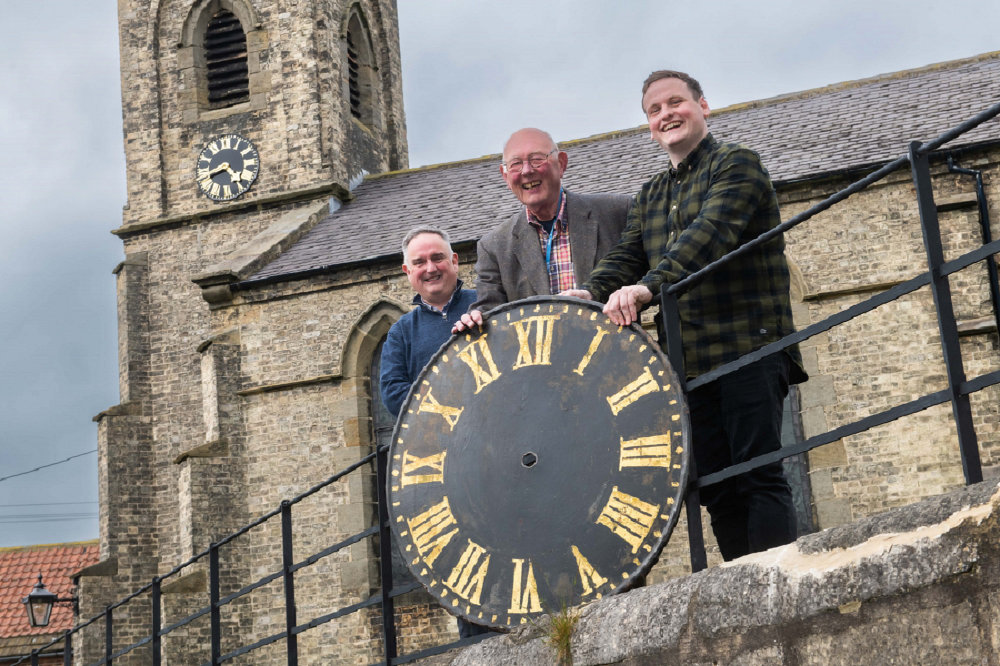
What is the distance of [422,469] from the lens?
4605mm

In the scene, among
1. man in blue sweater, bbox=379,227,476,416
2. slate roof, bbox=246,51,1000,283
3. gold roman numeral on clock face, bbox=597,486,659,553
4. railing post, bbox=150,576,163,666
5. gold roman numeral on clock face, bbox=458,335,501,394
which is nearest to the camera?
gold roman numeral on clock face, bbox=597,486,659,553

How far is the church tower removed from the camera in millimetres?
21891

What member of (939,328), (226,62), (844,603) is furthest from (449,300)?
(226,62)

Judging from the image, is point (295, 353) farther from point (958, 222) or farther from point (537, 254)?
point (537, 254)

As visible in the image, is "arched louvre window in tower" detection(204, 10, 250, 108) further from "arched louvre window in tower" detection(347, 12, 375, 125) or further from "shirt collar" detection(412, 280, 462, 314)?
"shirt collar" detection(412, 280, 462, 314)

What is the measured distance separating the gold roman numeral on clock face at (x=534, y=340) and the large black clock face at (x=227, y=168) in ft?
64.8

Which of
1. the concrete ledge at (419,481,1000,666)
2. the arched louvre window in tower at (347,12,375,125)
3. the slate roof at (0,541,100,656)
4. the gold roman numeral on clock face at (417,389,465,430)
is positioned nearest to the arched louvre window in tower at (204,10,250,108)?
the arched louvre window in tower at (347,12,375,125)

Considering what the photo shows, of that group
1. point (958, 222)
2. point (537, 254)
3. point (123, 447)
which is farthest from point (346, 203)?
point (537, 254)

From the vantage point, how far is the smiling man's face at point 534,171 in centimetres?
491

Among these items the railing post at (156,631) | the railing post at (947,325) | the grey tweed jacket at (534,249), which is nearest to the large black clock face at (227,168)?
the railing post at (156,631)

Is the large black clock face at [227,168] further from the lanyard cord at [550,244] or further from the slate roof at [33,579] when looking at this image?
the lanyard cord at [550,244]

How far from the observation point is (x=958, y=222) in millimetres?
15688

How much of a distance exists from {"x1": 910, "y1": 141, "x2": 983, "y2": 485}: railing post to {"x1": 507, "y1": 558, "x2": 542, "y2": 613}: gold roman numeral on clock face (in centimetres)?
142

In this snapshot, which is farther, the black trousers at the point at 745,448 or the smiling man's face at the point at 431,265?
the smiling man's face at the point at 431,265
